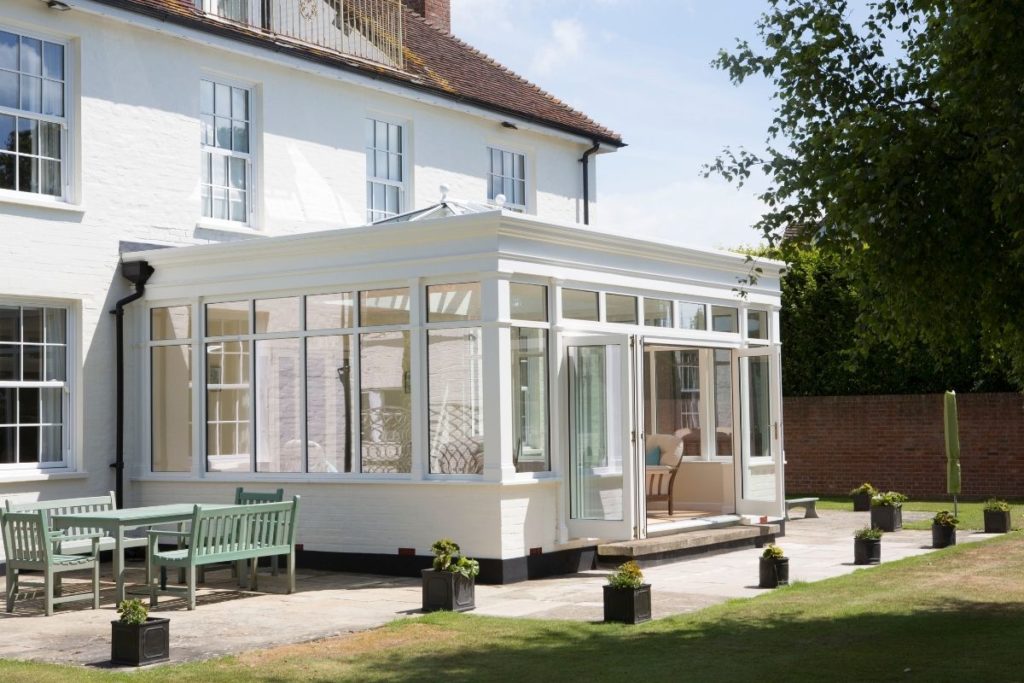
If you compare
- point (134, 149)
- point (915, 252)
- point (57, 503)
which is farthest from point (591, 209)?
point (915, 252)

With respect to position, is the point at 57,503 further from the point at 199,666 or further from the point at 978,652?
the point at 978,652

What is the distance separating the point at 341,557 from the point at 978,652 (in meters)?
7.31

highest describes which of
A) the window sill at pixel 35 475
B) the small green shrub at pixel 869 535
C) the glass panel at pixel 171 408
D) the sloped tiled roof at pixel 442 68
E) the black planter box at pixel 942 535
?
the sloped tiled roof at pixel 442 68

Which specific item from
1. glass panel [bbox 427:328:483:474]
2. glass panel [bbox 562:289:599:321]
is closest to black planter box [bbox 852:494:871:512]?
glass panel [bbox 562:289:599:321]

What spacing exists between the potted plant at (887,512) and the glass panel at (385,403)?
24.1ft

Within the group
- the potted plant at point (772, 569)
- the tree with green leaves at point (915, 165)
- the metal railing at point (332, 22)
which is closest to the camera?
the tree with green leaves at point (915, 165)

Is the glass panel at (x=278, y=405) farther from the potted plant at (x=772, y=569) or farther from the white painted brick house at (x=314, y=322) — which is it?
the potted plant at (x=772, y=569)

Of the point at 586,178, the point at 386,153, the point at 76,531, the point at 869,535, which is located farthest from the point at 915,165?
the point at 586,178

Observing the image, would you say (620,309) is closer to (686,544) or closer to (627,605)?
(686,544)

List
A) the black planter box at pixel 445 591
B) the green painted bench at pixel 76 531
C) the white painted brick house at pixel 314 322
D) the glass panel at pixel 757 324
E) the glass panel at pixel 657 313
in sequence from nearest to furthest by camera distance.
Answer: the black planter box at pixel 445 591, the green painted bench at pixel 76 531, the white painted brick house at pixel 314 322, the glass panel at pixel 657 313, the glass panel at pixel 757 324

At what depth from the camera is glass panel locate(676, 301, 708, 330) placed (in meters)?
16.1

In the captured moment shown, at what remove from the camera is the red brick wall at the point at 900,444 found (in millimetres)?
23000

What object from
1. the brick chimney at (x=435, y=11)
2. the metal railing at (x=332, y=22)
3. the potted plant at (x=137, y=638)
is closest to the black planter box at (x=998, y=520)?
the metal railing at (x=332, y=22)

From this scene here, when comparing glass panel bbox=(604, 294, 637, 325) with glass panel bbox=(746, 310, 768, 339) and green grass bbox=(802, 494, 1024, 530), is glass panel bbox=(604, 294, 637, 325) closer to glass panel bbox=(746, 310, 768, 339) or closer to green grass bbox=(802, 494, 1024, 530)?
glass panel bbox=(746, 310, 768, 339)
